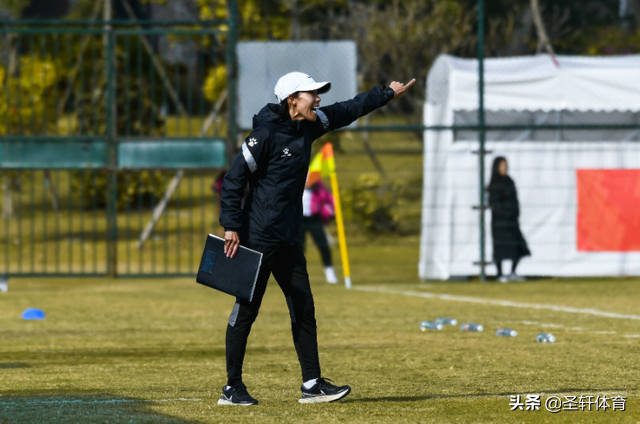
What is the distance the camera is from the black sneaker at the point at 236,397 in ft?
18.8

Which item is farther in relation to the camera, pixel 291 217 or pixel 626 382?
pixel 626 382

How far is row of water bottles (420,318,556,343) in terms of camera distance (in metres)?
8.47

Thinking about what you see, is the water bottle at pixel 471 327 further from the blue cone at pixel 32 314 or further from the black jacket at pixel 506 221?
the black jacket at pixel 506 221

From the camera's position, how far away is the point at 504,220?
1488cm

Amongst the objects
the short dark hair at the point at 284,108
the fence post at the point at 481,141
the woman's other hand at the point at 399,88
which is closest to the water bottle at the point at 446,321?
the woman's other hand at the point at 399,88

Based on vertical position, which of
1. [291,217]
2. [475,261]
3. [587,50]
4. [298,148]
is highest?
[587,50]

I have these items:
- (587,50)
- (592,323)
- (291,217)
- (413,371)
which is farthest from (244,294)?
(587,50)

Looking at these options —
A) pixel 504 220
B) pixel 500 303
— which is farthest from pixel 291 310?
pixel 504 220

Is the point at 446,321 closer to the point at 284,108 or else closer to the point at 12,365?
the point at 12,365

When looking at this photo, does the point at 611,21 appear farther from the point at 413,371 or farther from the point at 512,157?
the point at 413,371

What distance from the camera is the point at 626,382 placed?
6395mm

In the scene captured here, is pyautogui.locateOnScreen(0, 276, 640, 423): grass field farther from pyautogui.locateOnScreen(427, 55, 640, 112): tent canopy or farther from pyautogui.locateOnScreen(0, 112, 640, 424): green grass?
pyautogui.locateOnScreen(427, 55, 640, 112): tent canopy

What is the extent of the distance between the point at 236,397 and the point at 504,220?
9608 millimetres

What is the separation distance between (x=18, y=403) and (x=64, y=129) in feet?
87.5
